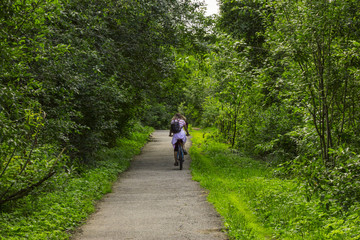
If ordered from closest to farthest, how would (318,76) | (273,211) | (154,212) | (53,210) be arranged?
(273,211), (53,210), (318,76), (154,212)

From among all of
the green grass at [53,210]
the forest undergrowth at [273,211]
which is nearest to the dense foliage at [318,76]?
the forest undergrowth at [273,211]

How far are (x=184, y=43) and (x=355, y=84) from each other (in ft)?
38.2

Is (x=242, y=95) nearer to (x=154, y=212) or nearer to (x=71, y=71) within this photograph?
(x=154, y=212)

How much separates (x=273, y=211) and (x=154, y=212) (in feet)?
7.77

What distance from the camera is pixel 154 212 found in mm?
8555

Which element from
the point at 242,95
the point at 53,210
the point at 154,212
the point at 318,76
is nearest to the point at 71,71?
the point at 53,210

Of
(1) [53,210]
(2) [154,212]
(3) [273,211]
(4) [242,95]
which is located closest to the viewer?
(3) [273,211]

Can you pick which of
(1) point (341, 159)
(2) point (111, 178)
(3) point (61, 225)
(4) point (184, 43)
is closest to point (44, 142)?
(3) point (61, 225)

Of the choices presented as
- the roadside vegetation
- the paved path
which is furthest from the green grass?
the paved path

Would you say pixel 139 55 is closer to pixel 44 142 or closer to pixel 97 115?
pixel 97 115

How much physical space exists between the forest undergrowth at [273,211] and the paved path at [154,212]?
1.17ft

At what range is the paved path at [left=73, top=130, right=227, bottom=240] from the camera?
692 centimetres

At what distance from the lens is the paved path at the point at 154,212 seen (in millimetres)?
6922

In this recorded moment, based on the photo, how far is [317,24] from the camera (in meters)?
7.67
